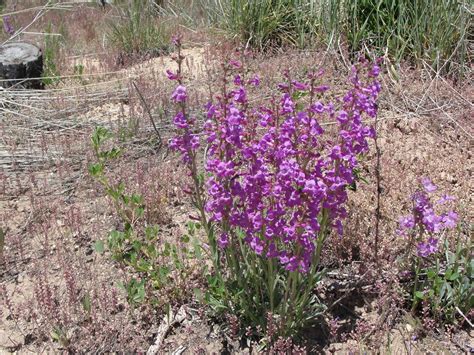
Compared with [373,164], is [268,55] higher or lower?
Result: higher

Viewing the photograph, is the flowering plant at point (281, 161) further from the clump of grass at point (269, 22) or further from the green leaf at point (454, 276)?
the clump of grass at point (269, 22)

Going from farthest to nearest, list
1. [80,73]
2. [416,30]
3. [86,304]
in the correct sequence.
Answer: [80,73] → [416,30] → [86,304]

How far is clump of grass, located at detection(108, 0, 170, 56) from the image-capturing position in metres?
7.03

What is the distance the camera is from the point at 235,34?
6.45 meters

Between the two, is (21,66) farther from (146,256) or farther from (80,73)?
(146,256)

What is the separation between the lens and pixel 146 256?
10.5ft

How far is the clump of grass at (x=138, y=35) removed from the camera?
7031 mm

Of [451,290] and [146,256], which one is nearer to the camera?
[451,290]

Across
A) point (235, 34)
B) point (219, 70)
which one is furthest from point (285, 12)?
point (219, 70)

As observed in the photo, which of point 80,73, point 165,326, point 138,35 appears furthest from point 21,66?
point 165,326

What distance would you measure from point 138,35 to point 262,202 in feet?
18.0

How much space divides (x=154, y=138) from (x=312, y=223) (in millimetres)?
2782

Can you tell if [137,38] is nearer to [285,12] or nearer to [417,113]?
[285,12]

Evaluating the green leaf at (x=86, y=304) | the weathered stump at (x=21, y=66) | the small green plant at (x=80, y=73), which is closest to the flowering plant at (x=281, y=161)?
the green leaf at (x=86, y=304)
